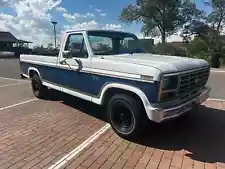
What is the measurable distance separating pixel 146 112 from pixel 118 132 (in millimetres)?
864

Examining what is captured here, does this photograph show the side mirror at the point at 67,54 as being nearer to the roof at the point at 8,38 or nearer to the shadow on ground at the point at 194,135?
the shadow on ground at the point at 194,135

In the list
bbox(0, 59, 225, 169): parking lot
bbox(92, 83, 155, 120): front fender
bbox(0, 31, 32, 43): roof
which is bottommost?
bbox(0, 59, 225, 169): parking lot

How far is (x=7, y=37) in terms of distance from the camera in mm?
55188

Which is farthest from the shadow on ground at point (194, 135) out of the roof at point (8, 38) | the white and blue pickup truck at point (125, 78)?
the roof at point (8, 38)

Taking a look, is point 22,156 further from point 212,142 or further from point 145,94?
point 212,142

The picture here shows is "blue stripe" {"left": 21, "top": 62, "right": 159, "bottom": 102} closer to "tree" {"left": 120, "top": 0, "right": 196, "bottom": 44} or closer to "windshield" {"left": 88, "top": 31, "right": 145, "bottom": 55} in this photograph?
"windshield" {"left": 88, "top": 31, "right": 145, "bottom": 55}

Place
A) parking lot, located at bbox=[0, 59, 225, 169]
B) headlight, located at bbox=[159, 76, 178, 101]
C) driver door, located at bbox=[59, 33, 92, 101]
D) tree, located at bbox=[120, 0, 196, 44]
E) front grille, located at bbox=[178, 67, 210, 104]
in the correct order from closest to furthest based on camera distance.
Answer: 1. parking lot, located at bbox=[0, 59, 225, 169]
2. headlight, located at bbox=[159, 76, 178, 101]
3. front grille, located at bbox=[178, 67, 210, 104]
4. driver door, located at bbox=[59, 33, 92, 101]
5. tree, located at bbox=[120, 0, 196, 44]

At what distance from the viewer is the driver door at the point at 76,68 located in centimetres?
555

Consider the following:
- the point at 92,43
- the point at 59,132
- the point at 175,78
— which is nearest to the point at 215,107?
the point at 175,78

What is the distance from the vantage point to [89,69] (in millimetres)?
5391

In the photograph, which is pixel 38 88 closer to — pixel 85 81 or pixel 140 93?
pixel 85 81

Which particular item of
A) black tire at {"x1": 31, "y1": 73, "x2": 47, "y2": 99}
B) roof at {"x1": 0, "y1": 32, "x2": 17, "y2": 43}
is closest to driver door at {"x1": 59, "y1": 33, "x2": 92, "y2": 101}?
black tire at {"x1": 31, "y1": 73, "x2": 47, "y2": 99}

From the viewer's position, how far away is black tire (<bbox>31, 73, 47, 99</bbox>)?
25.9 ft

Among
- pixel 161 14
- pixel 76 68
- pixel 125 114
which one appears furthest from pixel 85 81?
pixel 161 14
